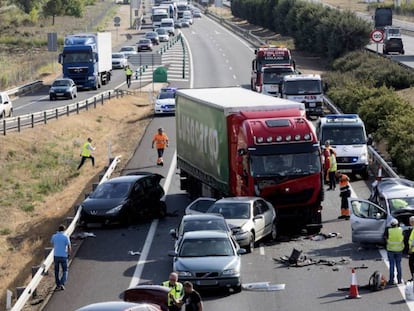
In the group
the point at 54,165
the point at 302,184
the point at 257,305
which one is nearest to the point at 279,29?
the point at 54,165

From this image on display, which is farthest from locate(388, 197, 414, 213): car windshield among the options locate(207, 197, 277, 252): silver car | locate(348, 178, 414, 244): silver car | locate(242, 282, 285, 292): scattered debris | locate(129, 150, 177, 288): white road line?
locate(129, 150, 177, 288): white road line

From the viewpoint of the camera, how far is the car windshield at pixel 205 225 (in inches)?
997

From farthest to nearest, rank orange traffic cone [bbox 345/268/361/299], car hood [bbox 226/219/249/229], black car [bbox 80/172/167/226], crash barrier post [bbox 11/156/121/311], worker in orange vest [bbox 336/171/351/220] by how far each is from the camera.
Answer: worker in orange vest [bbox 336/171/351/220] < black car [bbox 80/172/167/226] < car hood [bbox 226/219/249/229] < orange traffic cone [bbox 345/268/361/299] < crash barrier post [bbox 11/156/121/311]

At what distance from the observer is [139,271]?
25.4 meters

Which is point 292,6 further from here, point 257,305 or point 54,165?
point 257,305

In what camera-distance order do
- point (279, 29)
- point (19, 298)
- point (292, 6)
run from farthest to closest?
point (279, 29) < point (292, 6) < point (19, 298)

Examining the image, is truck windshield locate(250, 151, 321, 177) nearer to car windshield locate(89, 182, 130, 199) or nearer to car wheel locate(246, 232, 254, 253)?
car wheel locate(246, 232, 254, 253)

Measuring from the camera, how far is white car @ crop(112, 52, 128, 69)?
307 ft

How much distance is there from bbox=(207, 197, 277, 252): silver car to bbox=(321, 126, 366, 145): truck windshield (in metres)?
10.7

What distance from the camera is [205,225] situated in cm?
2542

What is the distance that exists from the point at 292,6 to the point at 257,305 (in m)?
86.2

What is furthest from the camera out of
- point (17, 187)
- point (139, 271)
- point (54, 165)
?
point (54, 165)

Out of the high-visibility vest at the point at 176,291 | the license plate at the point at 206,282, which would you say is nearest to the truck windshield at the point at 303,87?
the license plate at the point at 206,282

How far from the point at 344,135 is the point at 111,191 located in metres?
10.3
